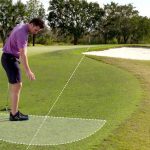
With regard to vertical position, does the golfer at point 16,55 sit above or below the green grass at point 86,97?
above

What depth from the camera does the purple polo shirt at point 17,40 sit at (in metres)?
6.71

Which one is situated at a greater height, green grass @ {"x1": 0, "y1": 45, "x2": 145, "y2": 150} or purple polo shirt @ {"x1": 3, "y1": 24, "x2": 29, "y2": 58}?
purple polo shirt @ {"x1": 3, "y1": 24, "x2": 29, "y2": 58}

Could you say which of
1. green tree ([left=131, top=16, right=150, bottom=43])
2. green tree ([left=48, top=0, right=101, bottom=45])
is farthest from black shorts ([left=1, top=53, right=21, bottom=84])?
green tree ([left=48, top=0, right=101, bottom=45])

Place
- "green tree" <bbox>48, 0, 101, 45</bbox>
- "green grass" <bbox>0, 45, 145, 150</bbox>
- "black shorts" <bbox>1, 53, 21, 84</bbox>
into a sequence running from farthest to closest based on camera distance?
"green tree" <bbox>48, 0, 101, 45</bbox>, "black shorts" <bbox>1, 53, 21, 84</bbox>, "green grass" <bbox>0, 45, 145, 150</bbox>

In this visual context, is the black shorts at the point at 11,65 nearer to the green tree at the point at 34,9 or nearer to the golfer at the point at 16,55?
the golfer at the point at 16,55

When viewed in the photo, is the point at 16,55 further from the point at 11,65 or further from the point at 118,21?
the point at 118,21

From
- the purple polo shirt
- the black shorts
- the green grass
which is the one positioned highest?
the purple polo shirt

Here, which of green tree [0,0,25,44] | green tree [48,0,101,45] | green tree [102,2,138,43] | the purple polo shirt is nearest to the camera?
the purple polo shirt

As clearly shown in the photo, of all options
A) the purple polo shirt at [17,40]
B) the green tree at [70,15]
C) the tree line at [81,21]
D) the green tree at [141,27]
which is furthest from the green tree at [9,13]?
the purple polo shirt at [17,40]

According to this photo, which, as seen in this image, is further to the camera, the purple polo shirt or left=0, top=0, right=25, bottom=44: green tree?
left=0, top=0, right=25, bottom=44: green tree

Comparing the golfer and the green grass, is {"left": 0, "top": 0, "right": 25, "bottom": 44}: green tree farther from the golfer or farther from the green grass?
the golfer

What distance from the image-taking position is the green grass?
22.4 feet

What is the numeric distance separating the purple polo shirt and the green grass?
1.59 m

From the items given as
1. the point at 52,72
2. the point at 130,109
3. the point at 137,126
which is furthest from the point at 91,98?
the point at 52,72
